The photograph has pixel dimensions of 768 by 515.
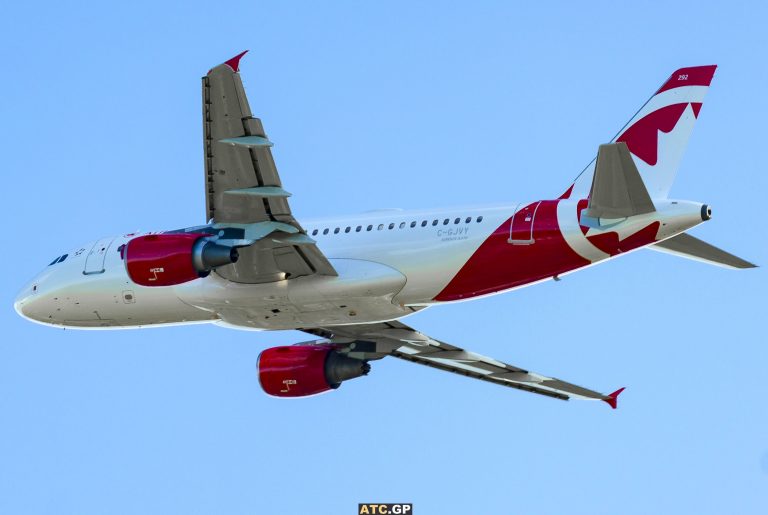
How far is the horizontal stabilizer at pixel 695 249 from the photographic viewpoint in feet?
112

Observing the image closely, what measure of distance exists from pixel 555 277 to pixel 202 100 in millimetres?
9812

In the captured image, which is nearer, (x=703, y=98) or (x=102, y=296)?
(x=703, y=98)

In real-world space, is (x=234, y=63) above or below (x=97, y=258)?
above

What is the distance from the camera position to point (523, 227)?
1400 inches

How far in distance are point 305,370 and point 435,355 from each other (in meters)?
4.04

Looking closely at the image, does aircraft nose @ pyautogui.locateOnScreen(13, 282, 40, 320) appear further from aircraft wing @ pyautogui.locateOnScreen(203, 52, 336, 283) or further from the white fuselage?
aircraft wing @ pyautogui.locateOnScreen(203, 52, 336, 283)

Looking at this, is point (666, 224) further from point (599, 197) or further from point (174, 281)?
point (174, 281)

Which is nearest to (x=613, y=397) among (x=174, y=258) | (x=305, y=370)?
(x=305, y=370)

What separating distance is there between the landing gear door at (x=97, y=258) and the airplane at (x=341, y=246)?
0.14ft

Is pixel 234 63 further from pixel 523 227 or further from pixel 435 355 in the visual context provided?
pixel 435 355

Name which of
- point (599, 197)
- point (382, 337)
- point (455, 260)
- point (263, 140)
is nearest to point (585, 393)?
point (382, 337)

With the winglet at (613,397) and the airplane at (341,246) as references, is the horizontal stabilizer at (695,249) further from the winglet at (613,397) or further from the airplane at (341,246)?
the winglet at (613,397)

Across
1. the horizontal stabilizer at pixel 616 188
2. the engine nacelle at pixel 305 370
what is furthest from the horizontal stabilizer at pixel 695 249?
the engine nacelle at pixel 305 370

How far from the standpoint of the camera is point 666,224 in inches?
1310
